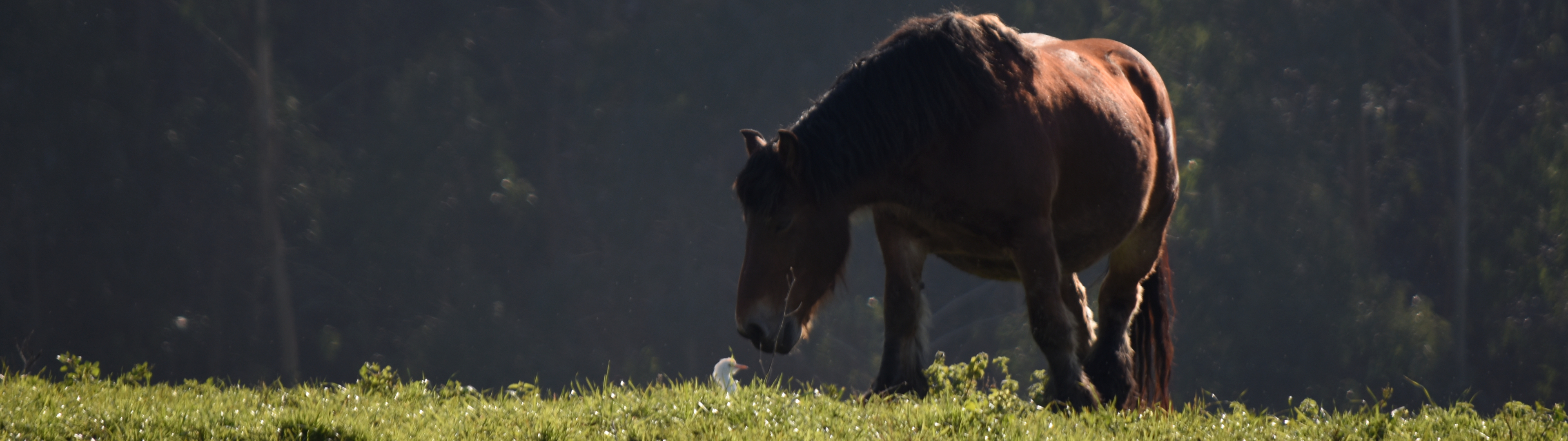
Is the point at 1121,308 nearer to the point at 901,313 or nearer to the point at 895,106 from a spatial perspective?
the point at 901,313

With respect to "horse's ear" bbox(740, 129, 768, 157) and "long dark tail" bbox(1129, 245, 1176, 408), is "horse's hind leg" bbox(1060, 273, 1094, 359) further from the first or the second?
"horse's ear" bbox(740, 129, 768, 157)

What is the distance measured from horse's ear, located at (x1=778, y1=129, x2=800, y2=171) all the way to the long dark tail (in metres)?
2.36

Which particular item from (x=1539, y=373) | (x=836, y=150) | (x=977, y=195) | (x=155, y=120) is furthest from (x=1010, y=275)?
(x=155, y=120)

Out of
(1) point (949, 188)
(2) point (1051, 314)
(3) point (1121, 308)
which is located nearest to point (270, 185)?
(3) point (1121, 308)

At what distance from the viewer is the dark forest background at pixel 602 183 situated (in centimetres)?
2005

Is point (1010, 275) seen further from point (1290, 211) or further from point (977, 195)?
point (1290, 211)

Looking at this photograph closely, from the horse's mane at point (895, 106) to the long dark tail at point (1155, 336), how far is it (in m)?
1.81

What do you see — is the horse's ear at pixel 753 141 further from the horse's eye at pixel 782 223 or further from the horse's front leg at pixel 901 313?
the horse's front leg at pixel 901 313

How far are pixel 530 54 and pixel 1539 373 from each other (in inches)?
713

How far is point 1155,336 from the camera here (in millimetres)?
5848

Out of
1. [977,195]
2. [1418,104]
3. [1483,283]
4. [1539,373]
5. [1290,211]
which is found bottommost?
[1539,373]

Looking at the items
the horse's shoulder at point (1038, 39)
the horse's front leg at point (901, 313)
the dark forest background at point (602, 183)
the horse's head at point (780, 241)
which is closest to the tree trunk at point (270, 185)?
the dark forest background at point (602, 183)

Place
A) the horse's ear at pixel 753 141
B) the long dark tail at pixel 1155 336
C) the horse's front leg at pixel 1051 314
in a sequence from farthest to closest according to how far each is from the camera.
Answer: the long dark tail at pixel 1155 336 → the horse's ear at pixel 753 141 → the horse's front leg at pixel 1051 314

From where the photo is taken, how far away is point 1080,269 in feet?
16.5
